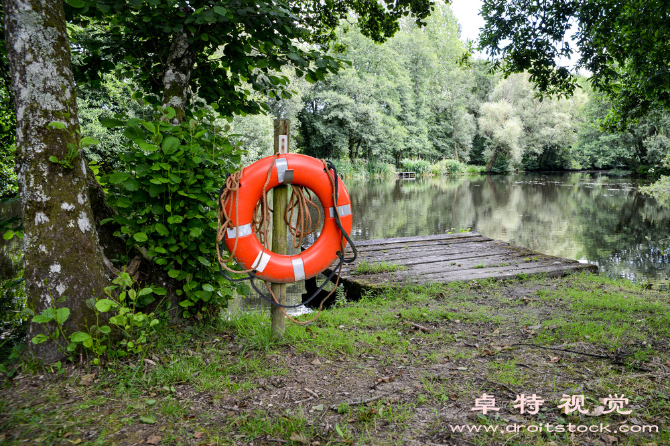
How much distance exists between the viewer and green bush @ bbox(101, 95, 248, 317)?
2338mm

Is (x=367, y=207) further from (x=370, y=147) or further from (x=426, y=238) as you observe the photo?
(x=370, y=147)

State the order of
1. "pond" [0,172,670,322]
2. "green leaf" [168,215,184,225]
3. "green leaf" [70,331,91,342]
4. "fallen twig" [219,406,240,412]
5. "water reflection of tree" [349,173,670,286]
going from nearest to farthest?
"fallen twig" [219,406,240,412]
"green leaf" [70,331,91,342]
"green leaf" [168,215,184,225]
"pond" [0,172,670,322]
"water reflection of tree" [349,173,670,286]

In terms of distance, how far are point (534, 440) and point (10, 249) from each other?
7.47 metres

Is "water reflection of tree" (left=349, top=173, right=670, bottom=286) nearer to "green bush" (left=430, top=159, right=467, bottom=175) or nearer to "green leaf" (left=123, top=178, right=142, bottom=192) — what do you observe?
"green leaf" (left=123, top=178, right=142, bottom=192)

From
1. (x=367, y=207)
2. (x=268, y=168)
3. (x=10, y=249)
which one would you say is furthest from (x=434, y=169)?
(x=268, y=168)

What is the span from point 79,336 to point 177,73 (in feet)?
5.48

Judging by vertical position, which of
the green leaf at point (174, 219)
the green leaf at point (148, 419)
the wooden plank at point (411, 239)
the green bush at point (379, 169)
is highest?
the green bush at point (379, 169)

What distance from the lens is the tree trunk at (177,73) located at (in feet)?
8.89

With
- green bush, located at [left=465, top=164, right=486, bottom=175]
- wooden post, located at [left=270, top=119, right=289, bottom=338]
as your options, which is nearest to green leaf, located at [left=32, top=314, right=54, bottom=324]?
wooden post, located at [left=270, top=119, right=289, bottom=338]

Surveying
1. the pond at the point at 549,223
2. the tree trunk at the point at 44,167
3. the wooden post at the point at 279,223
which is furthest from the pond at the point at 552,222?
the tree trunk at the point at 44,167

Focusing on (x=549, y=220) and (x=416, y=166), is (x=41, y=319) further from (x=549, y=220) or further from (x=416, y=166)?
(x=416, y=166)

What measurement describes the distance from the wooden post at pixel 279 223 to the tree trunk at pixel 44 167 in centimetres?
100

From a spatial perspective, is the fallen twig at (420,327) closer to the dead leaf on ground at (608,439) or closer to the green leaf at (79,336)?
the dead leaf on ground at (608,439)

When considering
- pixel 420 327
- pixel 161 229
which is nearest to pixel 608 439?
pixel 420 327
